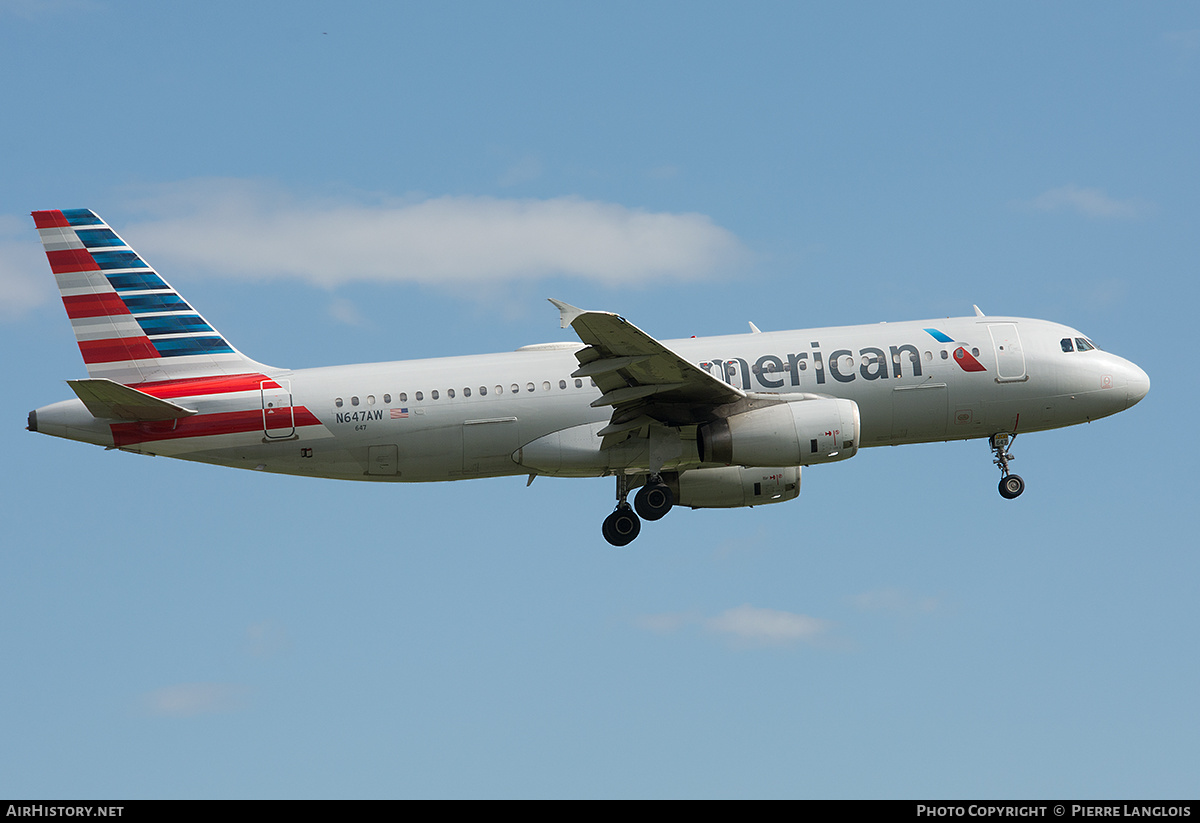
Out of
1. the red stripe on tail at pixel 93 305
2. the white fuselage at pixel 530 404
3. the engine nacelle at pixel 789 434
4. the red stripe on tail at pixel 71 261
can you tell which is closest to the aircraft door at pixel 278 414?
the white fuselage at pixel 530 404

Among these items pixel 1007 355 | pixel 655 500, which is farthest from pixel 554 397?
pixel 1007 355

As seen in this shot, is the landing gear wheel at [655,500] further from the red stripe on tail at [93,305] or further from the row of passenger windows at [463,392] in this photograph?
the red stripe on tail at [93,305]

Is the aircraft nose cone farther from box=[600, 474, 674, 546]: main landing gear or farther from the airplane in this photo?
box=[600, 474, 674, 546]: main landing gear

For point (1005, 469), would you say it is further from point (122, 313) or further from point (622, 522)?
point (122, 313)

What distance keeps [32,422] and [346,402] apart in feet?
25.8

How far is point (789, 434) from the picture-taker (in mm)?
32656

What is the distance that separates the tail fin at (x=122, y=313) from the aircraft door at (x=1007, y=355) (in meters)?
20.2

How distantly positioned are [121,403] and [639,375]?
12997mm

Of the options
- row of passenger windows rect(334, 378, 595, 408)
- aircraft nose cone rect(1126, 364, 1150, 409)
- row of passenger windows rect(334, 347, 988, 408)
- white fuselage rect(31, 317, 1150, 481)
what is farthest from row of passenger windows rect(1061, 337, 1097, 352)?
row of passenger windows rect(334, 378, 595, 408)

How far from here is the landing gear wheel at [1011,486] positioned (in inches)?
1463

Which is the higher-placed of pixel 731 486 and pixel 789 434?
pixel 789 434

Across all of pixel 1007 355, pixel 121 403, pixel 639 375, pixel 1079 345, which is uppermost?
pixel 1079 345

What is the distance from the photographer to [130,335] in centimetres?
3494
